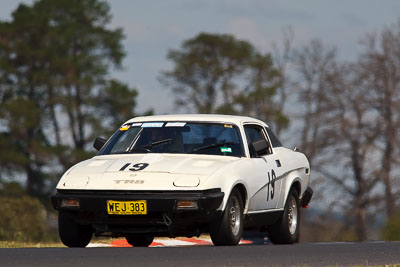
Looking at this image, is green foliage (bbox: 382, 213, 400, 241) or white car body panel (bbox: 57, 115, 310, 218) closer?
white car body panel (bbox: 57, 115, 310, 218)

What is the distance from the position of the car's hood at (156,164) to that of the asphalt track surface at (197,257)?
35.5 inches

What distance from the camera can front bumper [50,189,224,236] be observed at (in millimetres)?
10516

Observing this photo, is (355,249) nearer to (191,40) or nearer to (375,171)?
(375,171)

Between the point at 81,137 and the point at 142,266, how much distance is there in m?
42.6

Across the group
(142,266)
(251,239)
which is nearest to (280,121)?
(251,239)

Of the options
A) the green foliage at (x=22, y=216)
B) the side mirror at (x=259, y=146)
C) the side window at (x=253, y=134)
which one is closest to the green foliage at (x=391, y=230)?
the green foliage at (x=22, y=216)

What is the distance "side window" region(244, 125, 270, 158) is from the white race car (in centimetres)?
2

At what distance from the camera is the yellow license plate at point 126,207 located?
10.5 metres

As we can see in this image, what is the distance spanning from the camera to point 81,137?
5072cm

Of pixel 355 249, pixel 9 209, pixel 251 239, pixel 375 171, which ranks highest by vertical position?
pixel 355 249

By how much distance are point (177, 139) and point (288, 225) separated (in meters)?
2.02

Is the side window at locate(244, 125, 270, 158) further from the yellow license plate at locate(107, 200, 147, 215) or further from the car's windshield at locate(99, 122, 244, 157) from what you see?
the yellow license plate at locate(107, 200, 147, 215)

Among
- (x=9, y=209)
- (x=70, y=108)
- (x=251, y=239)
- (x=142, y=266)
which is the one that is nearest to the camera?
(x=142, y=266)

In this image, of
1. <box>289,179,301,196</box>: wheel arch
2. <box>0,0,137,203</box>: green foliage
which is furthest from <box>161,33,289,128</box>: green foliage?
<box>289,179,301,196</box>: wheel arch
